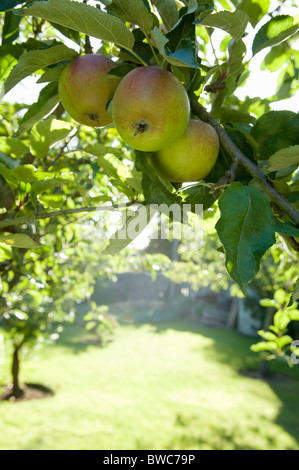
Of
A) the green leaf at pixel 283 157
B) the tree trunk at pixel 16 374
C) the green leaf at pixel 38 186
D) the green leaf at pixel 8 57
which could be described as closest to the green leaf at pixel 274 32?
the green leaf at pixel 283 157

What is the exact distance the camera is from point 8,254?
121 cm

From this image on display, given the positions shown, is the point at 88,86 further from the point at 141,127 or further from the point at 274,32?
the point at 274,32

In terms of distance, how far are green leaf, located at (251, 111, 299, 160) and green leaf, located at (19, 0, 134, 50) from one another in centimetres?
32

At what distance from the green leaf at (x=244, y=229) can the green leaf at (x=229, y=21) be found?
297 millimetres

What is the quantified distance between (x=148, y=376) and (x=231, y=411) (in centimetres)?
229

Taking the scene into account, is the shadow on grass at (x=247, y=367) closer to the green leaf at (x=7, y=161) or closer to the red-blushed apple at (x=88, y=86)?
the green leaf at (x=7, y=161)

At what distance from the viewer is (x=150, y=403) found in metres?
6.74

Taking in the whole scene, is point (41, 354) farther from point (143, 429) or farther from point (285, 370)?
point (285, 370)

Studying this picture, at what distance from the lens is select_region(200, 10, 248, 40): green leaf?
64 cm

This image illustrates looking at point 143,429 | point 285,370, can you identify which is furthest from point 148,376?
point 285,370

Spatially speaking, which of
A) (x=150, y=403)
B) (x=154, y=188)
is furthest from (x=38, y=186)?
(x=150, y=403)

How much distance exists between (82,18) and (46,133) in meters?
0.43

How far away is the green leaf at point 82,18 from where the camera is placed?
1.80 ft

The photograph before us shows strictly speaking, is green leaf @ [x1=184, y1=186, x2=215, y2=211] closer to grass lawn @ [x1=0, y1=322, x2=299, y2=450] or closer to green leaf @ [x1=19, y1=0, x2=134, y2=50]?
green leaf @ [x1=19, y1=0, x2=134, y2=50]
